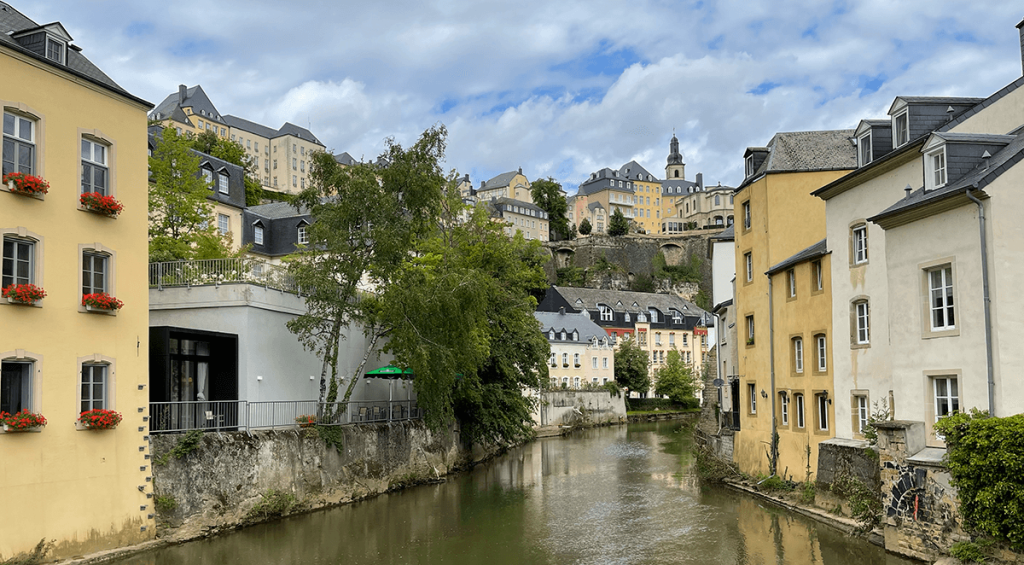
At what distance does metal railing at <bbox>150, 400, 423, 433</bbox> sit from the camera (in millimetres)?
21719

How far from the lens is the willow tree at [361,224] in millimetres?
25484

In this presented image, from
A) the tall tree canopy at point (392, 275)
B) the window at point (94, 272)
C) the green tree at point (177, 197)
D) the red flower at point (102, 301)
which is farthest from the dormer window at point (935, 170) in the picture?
the green tree at point (177, 197)

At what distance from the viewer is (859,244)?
22000 millimetres

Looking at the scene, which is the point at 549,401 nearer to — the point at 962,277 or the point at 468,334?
the point at 468,334

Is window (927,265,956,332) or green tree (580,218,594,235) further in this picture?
green tree (580,218,594,235)

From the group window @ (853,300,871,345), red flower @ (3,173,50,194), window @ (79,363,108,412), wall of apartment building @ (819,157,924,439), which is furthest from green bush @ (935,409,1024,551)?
red flower @ (3,173,50,194)

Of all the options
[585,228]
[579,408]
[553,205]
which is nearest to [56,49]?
[579,408]

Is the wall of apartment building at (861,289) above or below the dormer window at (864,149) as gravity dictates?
below

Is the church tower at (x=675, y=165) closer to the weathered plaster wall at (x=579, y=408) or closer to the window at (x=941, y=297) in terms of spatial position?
the weathered plaster wall at (x=579, y=408)

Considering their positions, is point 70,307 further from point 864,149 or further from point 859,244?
point 864,149

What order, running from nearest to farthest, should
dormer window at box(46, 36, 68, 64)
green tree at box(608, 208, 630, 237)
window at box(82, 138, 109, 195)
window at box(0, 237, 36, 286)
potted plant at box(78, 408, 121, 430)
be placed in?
window at box(0, 237, 36, 286) → potted plant at box(78, 408, 121, 430) → dormer window at box(46, 36, 68, 64) → window at box(82, 138, 109, 195) → green tree at box(608, 208, 630, 237)

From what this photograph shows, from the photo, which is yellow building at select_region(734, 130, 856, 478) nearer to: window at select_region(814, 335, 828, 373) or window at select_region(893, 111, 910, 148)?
window at select_region(814, 335, 828, 373)

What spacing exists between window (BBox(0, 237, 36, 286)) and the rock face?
198 inches

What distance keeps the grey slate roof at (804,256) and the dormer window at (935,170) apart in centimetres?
537
